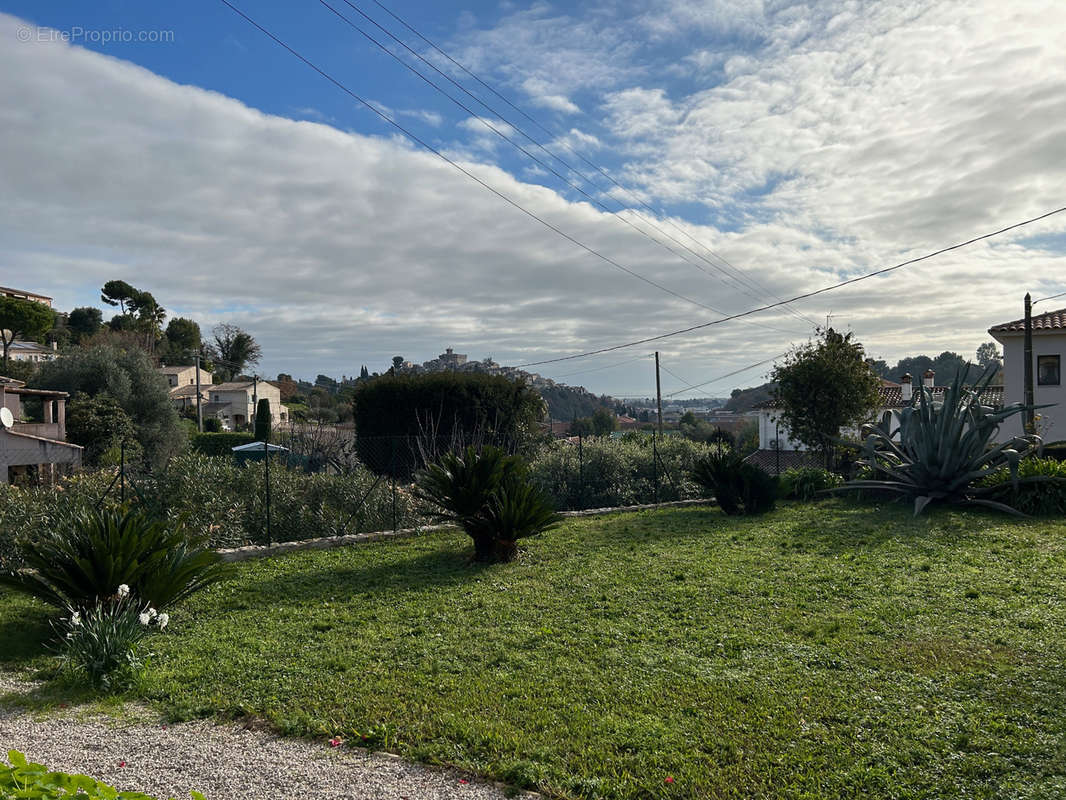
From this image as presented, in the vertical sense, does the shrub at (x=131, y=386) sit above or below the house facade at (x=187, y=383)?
below

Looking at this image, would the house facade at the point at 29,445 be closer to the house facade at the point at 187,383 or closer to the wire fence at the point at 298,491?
the wire fence at the point at 298,491

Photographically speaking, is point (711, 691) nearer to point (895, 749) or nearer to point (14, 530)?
point (895, 749)

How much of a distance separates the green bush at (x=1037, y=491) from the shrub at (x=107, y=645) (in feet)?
40.3

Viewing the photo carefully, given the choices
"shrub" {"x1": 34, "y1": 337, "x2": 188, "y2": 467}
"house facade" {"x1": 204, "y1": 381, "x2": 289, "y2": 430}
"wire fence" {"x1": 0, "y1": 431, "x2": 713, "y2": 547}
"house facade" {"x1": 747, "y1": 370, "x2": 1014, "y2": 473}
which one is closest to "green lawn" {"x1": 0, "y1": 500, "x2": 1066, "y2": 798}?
"wire fence" {"x1": 0, "y1": 431, "x2": 713, "y2": 547}

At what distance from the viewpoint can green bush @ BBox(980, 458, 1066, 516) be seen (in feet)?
38.5

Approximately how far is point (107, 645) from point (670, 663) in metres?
4.21

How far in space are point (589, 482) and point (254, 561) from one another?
7.56 m

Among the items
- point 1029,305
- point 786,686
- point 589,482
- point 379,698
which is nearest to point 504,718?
point 379,698

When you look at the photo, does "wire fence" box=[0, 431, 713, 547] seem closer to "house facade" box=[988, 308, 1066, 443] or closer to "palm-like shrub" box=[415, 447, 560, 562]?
"palm-like shrub" box=[415, 447, 560, 562]

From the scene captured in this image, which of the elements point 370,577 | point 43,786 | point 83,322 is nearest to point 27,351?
point 83,322

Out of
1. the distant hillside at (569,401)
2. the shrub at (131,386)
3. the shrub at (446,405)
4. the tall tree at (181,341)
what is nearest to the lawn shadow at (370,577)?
the shrub at (446,405)

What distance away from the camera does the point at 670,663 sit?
215 inches

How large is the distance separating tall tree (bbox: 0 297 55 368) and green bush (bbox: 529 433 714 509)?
51304 millimetres

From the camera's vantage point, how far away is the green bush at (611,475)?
15.4 meters
